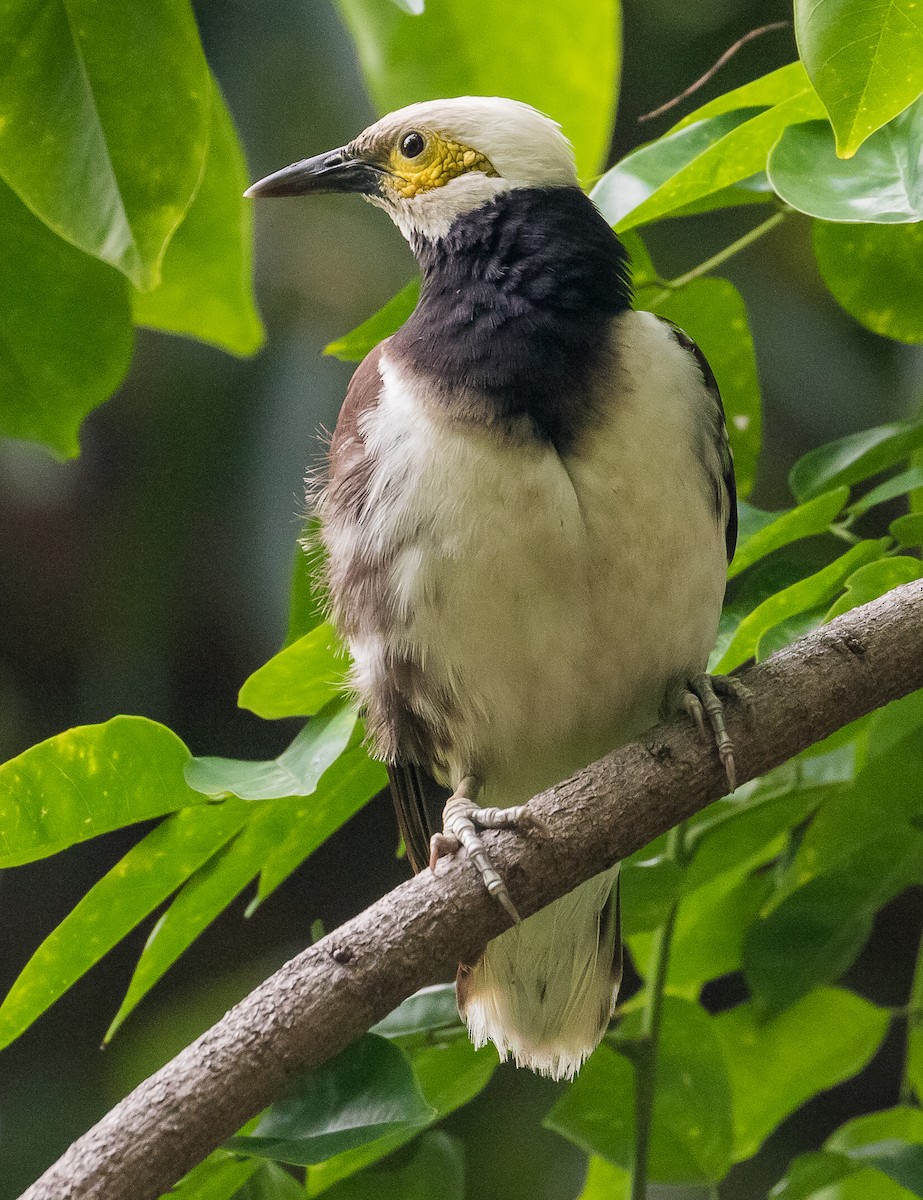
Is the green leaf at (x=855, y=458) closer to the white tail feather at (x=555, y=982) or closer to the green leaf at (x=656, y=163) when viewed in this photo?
the green leaf at (x=656, y=163)

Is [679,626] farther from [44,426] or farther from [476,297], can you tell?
[44,426]

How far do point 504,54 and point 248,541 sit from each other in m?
1.27

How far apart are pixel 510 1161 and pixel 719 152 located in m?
1.86

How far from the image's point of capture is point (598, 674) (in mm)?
1619

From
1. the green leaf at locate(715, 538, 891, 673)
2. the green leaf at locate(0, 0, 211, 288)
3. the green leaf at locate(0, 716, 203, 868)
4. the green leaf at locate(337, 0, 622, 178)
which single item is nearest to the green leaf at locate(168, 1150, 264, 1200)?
the green leaf at locate(0, 716, 203, 868)

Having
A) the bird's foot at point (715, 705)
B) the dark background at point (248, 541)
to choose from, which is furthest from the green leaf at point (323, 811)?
the dark background at point (248, 541)

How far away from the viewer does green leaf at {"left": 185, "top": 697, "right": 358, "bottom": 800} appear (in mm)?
1233

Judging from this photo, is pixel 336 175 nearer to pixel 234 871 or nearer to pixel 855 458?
pixel 855 458

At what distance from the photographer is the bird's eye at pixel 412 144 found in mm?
1715

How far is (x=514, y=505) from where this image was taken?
1473mm

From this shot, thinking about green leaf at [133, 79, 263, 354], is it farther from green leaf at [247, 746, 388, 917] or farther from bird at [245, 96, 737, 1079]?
green leaf at [247, 746, 388, 917]

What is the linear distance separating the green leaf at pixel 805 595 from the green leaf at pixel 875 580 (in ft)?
0.07

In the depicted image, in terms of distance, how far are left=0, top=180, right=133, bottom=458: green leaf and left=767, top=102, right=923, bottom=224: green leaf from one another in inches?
27.3

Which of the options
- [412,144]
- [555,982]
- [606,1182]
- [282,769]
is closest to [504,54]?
[412,144]
